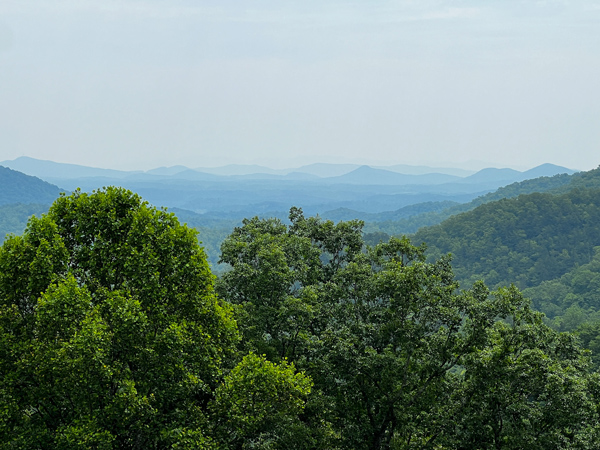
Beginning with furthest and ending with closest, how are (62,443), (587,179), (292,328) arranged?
(587,179) → (292,328) → (62,443)

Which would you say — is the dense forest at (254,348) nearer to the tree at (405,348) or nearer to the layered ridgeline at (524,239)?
the tree at (405,348)

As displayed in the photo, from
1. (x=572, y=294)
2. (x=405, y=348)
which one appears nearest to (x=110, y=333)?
(x=405, y=348)

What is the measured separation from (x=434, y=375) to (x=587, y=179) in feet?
642

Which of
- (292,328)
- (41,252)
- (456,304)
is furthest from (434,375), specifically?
(41,252)

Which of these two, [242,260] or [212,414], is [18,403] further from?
[242,260]

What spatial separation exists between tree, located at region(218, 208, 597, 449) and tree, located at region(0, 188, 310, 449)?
12.8 ft

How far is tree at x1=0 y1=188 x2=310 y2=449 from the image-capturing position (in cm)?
1059

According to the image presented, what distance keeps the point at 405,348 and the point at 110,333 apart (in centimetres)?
913

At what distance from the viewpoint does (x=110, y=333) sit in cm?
1089

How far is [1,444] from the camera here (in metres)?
10.5

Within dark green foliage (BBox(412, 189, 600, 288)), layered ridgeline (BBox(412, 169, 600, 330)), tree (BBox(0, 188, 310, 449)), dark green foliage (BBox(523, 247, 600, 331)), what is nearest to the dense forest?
tree (BBox(0, 188, 310, 449))

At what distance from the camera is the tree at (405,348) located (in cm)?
1377

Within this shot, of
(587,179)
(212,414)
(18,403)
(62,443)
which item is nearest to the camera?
(62,443)

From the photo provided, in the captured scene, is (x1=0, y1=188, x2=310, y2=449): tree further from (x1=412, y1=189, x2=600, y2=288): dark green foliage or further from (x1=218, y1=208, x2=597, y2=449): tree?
(x1=412, y1=189, x2=600, y2=288): dark green foliage
